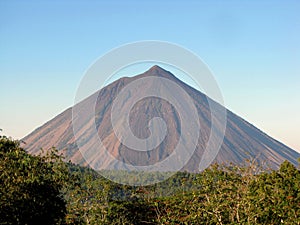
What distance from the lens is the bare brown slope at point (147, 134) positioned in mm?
132500

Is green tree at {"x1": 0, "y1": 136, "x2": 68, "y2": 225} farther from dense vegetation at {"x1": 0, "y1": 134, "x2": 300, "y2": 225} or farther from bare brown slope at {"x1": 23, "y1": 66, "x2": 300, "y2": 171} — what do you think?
bare brown slope at {"x1": 23, "y1": 66, "x2": 300, "y2": 171}

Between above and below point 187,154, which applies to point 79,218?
below

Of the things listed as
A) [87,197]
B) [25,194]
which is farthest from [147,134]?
[25,194]

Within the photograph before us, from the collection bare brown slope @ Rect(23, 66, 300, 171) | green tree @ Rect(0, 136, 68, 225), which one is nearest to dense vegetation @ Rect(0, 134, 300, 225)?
green tree @ Rect(0, 136, 68, 225)

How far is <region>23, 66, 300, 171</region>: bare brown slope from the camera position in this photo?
132m

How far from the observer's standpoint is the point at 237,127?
161m

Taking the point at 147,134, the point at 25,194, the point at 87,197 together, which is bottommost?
the point at 25,194

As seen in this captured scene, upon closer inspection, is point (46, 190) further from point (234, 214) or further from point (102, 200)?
point (102, 200)

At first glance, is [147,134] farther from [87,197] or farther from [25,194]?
[25,194]

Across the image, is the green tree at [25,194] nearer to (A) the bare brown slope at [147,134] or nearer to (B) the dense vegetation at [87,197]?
(B) the dense vegetation at [87,197]

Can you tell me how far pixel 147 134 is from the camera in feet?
452

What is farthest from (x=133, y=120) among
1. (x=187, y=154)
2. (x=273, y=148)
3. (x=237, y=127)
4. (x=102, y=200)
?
(x=102, y=200)

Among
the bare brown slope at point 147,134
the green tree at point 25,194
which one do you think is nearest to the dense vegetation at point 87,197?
the green tree at point 25,194

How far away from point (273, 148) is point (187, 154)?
5200cm
